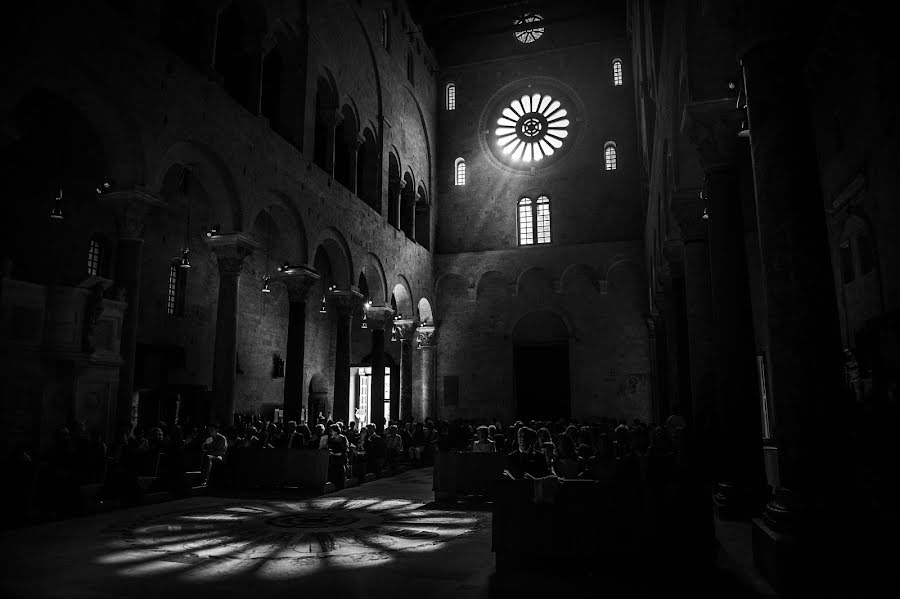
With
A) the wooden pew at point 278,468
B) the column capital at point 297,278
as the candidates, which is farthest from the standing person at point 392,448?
the column capital at point 297,278

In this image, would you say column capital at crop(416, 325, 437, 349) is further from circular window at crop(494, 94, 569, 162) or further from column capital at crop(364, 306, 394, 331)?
circular window at crop(494, 94, 569, 162)

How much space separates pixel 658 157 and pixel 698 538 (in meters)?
11.7

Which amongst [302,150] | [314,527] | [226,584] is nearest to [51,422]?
[314,527]

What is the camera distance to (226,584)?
17.8 feet

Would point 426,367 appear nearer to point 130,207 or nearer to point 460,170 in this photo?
point 460,170

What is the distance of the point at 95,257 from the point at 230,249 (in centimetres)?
441

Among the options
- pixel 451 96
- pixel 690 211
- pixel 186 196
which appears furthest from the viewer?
pixel 451 96

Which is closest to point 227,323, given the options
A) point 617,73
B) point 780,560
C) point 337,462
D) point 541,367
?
point 337,462

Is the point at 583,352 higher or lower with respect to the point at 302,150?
lower

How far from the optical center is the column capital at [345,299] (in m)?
19.7

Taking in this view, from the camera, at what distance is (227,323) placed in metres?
14.2

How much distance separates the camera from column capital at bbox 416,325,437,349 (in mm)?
28406

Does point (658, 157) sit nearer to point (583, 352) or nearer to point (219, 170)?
point (219, 170)

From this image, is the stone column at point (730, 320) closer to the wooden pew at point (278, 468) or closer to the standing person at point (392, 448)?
the wooden pew at point (278, 468)
